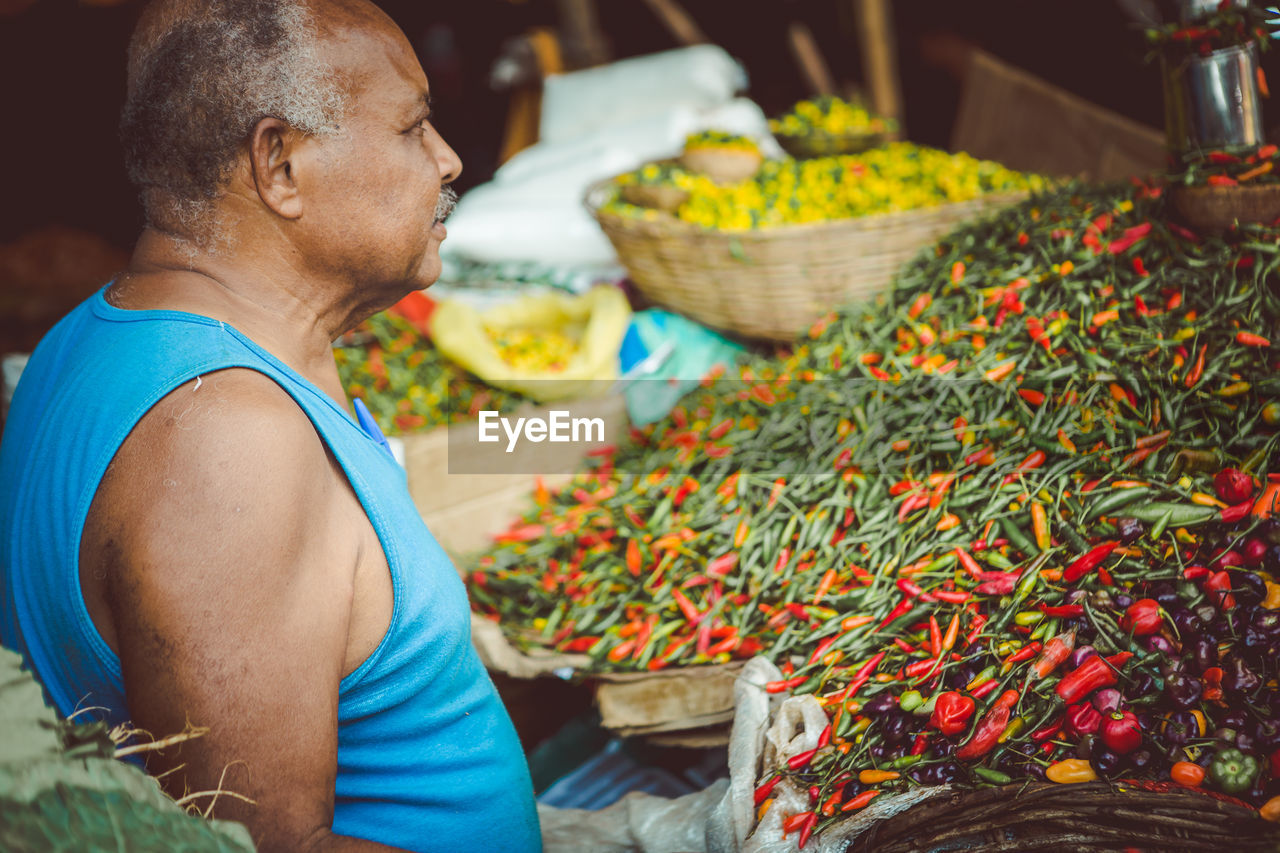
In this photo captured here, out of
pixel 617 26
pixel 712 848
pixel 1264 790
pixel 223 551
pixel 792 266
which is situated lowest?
pixel 712 848

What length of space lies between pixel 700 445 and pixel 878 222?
971 millimetres

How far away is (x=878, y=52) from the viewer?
468 centimetres

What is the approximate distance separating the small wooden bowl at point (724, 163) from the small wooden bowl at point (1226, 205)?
6.01 ft

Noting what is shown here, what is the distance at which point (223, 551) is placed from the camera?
2.84ft

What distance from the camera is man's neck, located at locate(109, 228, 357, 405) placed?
41.8 inches

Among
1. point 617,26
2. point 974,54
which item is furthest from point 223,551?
point 617,26

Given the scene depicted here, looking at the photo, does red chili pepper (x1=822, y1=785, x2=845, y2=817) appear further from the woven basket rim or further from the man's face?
the woven basket rim

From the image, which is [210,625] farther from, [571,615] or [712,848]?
[571,615]

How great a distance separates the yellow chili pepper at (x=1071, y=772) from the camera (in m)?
1.17

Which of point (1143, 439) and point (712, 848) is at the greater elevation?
point (1143, 439)

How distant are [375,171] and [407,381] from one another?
2211 mm

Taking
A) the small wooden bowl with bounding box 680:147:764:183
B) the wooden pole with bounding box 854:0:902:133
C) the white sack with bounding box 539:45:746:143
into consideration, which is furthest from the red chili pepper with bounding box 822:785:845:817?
the wooden pole with bounding box 854:0:902:133

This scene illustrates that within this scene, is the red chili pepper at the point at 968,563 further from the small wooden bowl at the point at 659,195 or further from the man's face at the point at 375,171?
the small wooden bowl at the point at 659,195

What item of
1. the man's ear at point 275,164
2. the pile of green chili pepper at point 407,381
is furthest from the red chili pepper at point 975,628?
the pile of green chili pepper at point 407,381
